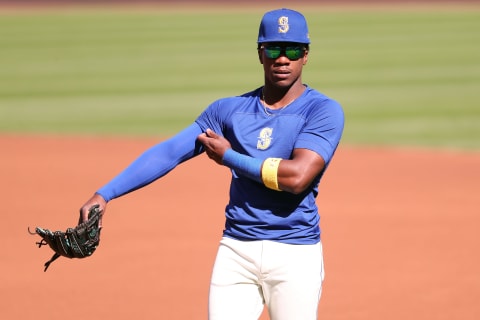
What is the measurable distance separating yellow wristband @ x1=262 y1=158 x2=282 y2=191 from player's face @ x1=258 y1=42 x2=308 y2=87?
1.30ft

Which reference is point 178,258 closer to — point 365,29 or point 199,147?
point 199,147

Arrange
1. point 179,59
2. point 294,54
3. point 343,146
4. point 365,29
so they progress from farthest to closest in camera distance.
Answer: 1. point 365,29
2. point 179,59
3. point 343,146
4. point 294,54

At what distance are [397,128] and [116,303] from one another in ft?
29.7

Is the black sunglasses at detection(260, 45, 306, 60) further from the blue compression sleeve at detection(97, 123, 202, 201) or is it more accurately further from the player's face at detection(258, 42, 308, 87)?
the blue compression sleeve at detection(97, 123, 202, 201)

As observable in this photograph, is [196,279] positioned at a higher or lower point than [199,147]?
lower

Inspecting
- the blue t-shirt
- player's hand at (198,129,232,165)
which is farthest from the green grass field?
player's hand at (198,129,232,165)

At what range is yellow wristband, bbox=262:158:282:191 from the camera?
3857mm

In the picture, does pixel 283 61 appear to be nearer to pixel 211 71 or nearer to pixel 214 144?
pixel 214 144

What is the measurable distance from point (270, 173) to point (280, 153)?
0.70ft

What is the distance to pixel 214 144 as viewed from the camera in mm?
4035

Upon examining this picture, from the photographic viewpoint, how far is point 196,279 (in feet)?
24.8

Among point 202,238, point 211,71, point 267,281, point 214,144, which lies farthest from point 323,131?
point 211,71

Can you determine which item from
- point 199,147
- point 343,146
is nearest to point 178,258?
point 199,147

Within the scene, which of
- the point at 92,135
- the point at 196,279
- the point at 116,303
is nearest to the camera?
the point at 116,303
